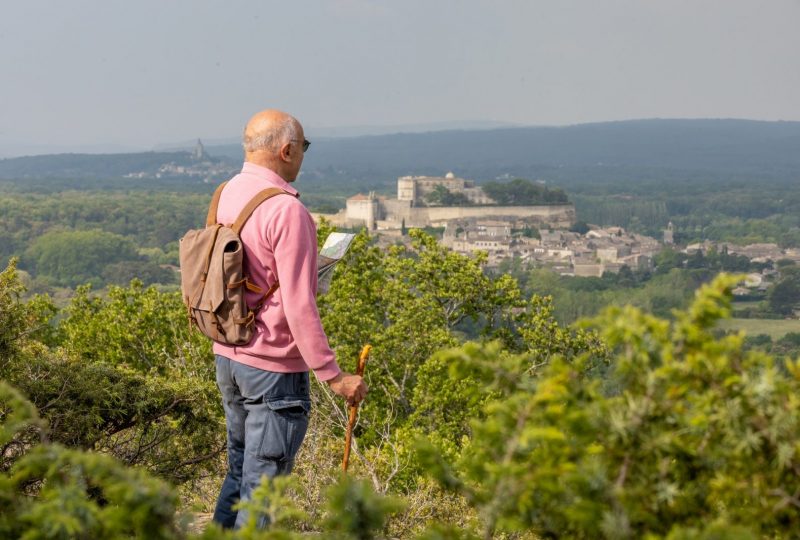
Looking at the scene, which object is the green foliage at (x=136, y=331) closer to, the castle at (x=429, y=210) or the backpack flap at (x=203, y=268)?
the backpack flap at (x=203, y=268)

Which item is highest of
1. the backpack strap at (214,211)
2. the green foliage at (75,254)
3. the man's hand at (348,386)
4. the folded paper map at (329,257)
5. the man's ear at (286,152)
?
the man's ear at (286,152)

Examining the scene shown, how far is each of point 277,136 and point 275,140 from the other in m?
0.01

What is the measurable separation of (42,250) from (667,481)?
3538 inches

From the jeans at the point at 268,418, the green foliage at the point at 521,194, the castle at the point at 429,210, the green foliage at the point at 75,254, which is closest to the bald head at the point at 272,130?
the jeans at the point at 268,418

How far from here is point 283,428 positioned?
3.25 metres

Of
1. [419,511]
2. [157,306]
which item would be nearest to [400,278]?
[157,306]

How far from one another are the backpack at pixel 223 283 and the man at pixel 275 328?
3 cm

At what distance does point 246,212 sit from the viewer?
3.23 meters

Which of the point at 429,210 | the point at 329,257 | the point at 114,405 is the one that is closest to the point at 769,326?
the point at 429,210

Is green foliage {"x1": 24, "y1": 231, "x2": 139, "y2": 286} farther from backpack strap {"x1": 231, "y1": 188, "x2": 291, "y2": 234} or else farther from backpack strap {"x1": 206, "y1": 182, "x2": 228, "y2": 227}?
backpack strap {"x1": 231, "y1": 188, "x2": 291, "y2": 234}

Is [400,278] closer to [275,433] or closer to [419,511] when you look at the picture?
[419,511]

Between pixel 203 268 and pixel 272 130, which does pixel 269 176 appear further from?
pixel 203 268

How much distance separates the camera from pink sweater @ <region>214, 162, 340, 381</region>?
313cm

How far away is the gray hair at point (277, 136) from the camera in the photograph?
3.31 m
